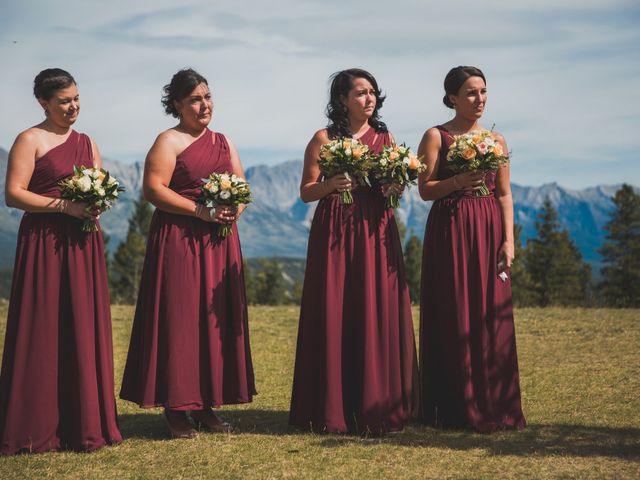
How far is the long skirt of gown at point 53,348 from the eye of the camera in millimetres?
6840

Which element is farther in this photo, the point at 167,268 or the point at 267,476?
the point at 167,268

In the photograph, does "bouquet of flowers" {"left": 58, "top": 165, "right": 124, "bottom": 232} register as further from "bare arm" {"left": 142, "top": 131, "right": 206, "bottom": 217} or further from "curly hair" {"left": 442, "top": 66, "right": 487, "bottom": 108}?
"curly hair" {"left": 442, "top": 66, "right": 487, "bottom": 108}

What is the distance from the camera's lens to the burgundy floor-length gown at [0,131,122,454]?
22.5 ft

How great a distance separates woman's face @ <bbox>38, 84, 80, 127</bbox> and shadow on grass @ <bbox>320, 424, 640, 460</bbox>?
3605 mm

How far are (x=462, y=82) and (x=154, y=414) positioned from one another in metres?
4.77

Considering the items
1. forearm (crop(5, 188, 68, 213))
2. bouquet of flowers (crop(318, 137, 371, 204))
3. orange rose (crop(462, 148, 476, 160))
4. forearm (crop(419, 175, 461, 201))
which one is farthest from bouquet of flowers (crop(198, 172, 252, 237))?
orange rose (crop(462, 148, 476, 160))

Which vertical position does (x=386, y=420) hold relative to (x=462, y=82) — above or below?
below

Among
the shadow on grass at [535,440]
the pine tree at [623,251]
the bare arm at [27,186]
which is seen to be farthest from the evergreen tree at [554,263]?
the bare arm at [27,186]

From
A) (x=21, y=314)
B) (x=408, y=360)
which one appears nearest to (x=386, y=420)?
(x=408, y=360)

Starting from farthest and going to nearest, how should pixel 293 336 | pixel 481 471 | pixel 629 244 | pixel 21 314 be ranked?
pixel 629 244
pixel 293 336
pixel 21 314
pixel 481 471

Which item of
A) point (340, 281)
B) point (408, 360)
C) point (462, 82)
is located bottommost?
point (408, 360)

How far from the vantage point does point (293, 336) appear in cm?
1384

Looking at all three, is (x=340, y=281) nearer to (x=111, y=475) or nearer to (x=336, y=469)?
(x=336, y=469)

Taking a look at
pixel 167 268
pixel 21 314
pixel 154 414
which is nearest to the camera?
pixel 21 314
